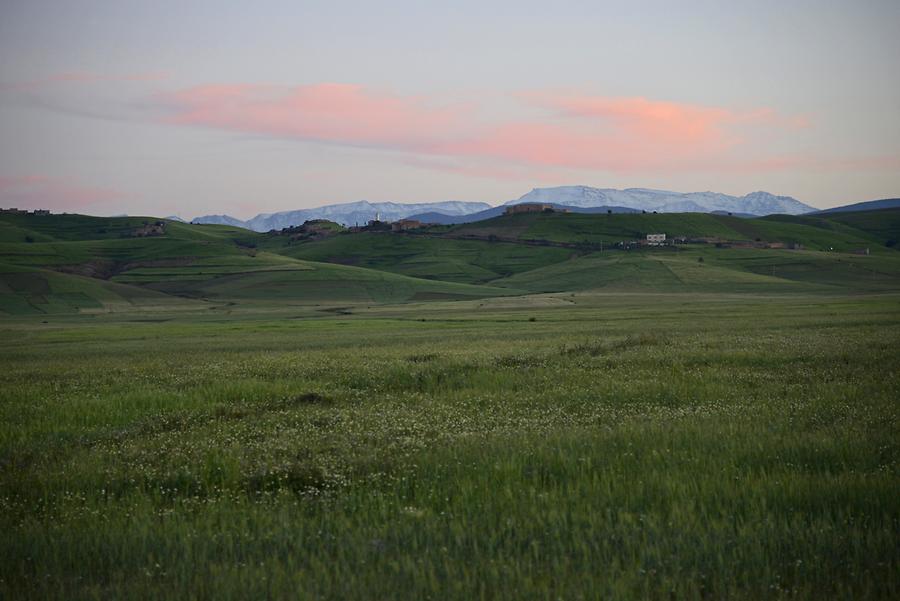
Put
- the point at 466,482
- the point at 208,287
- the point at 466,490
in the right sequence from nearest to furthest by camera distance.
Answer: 1. the point at 466,490
2. the point at 466,482
3. the point at 208,287

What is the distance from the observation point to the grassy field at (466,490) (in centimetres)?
714

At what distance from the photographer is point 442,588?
697 cm

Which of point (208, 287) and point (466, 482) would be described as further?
point (208, 287)

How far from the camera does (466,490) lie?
994 cm

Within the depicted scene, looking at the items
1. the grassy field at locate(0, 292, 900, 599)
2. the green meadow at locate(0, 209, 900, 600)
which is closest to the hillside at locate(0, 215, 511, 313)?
the green meadow at locate(0, 209, 900, 600)

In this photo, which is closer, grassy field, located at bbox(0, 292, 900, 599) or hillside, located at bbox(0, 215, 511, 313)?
grassy field, located at bbox(0, 292, 900, 599)

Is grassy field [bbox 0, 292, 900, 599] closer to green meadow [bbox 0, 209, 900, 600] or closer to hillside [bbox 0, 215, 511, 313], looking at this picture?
green meadow [bbox 0, 209, 900, 600]

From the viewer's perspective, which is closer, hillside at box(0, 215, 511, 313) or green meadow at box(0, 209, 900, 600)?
green meadow at box(0, 209, 900, 600)

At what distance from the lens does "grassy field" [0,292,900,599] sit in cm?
714

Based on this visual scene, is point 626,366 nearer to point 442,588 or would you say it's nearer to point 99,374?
point 442,588

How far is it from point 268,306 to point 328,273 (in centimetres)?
3893

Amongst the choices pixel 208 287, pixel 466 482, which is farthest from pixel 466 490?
pixel 208 287

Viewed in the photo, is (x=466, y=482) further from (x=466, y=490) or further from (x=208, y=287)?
(x=208, y=287)

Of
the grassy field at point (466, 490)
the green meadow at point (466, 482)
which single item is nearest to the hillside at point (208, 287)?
the green meadow at point (466, 482)
